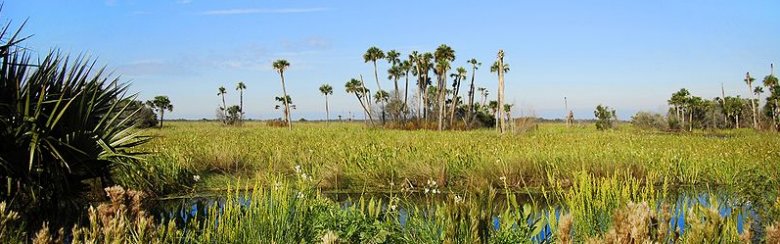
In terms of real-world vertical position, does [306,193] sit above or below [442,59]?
below

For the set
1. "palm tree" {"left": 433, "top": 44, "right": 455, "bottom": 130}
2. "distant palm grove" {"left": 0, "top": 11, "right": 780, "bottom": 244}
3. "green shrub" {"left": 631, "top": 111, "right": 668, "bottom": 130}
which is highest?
"palm tree" {"left": 433, "top": 44, "right": 455, "bottom": 130}

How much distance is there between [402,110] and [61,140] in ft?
158

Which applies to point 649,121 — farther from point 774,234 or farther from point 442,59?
point 774,234

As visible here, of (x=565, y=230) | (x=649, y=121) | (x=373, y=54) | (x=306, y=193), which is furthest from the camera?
(x=373, y=54)

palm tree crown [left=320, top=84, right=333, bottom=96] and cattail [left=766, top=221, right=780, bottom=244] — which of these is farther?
palm tree crown [left=320, top=84, right=333, bottom=96]

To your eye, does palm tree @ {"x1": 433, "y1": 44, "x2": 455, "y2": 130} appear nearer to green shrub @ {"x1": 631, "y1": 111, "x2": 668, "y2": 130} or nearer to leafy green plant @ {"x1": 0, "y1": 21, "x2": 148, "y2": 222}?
green shrub @ {"x1": 631, "y1": 111, "x2": 668, "y2": 130}

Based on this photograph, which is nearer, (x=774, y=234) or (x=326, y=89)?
(x=774, y=234)

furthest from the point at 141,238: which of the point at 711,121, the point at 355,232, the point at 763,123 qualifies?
the point at 711,121

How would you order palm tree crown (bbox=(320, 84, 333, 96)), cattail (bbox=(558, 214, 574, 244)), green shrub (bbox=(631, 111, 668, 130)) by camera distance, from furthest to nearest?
1. palm tree crown (bbox=(320, 84, 333, 96))
2. green shrub (bbox=(631, 111, 668, 130))
3. cattail (bbox=(558, 214, 574, 244))

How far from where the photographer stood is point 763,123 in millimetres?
50125

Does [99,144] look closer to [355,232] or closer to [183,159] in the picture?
[355,232]

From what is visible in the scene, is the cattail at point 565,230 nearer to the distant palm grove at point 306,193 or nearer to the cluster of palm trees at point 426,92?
the distant palm grove at point 306,193

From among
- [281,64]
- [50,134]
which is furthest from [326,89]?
[50,134]

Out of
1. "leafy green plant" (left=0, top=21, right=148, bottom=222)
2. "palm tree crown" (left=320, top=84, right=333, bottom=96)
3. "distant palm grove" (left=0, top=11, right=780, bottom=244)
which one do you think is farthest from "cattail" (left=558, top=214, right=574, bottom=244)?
"palm tree crown" (left=320, top=84, right=333, bottom=96)
